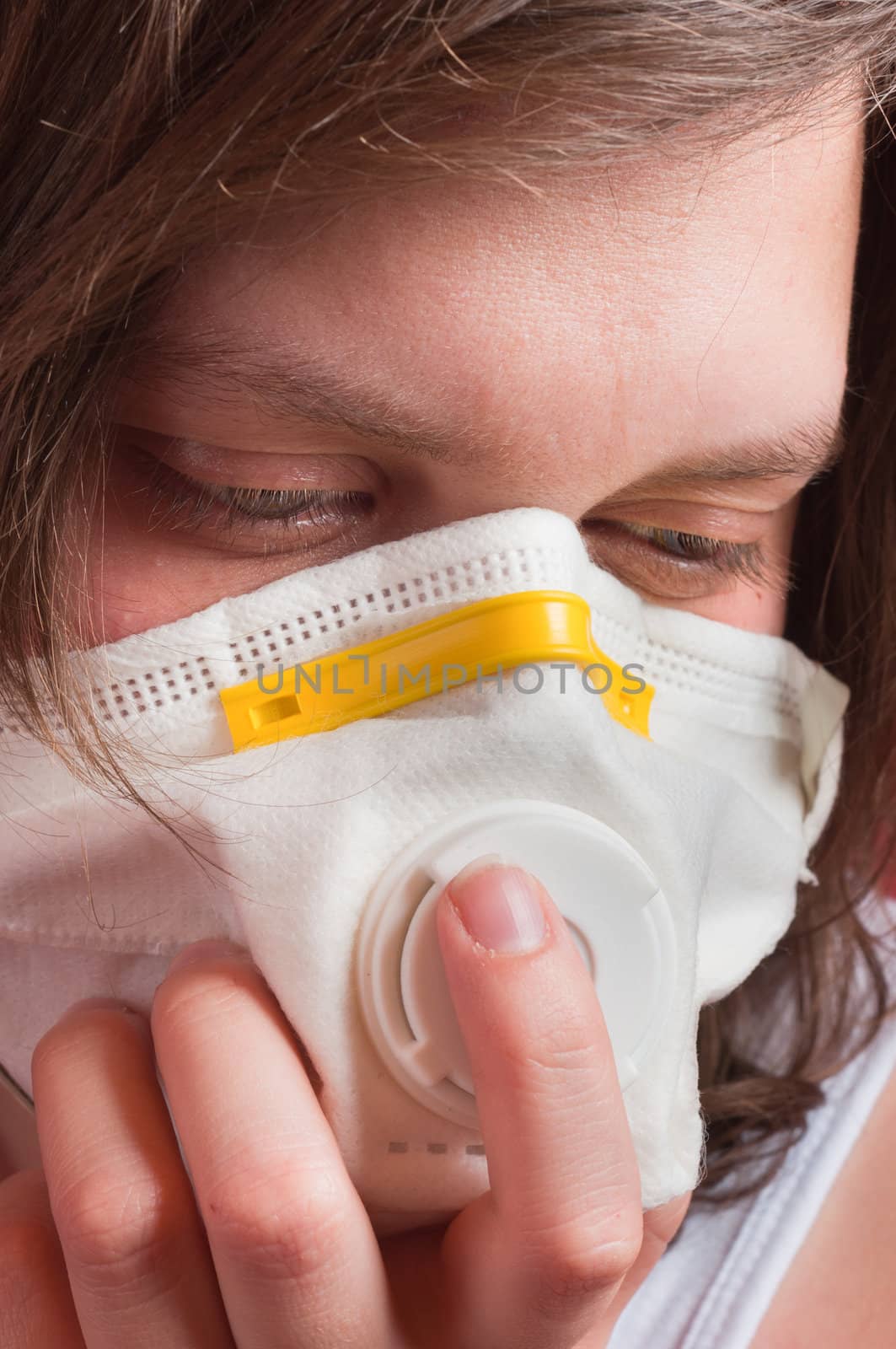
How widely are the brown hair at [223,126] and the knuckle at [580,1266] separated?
358mm

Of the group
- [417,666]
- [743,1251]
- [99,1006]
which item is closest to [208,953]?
[99,1006]

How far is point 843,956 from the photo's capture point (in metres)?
1.23

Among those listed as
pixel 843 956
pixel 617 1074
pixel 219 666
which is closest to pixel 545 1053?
pixel 617 1074

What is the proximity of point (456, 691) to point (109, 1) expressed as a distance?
41cm

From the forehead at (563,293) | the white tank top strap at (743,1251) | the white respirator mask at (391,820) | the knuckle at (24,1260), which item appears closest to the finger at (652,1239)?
the white respirator mask at (391,820)

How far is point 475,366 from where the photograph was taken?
68 cm

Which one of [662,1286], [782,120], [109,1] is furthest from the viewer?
[662,1286]

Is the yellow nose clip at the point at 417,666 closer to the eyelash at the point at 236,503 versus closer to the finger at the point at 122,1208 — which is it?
the eyelash at the point at 236,503

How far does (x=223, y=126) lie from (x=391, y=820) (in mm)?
384

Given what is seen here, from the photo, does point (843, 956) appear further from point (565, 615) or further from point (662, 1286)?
point (565, 615)

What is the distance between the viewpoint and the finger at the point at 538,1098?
64 centimetres

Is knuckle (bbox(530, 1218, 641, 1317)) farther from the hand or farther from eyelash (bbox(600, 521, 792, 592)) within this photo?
eyelash (bbox(600, 521, 792, 592))

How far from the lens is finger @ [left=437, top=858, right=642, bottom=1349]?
637mm

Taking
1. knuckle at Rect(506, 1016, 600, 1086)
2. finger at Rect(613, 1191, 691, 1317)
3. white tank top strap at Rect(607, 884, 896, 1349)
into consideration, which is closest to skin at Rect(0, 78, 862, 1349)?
knuckle at Rect(506, 1016, 600, 1086)
